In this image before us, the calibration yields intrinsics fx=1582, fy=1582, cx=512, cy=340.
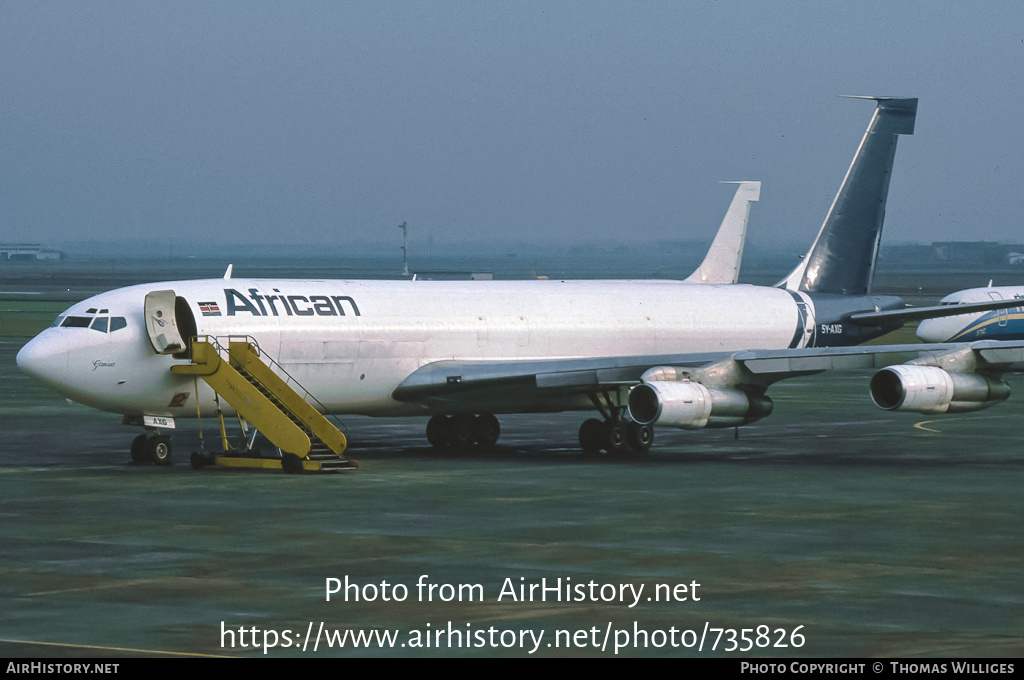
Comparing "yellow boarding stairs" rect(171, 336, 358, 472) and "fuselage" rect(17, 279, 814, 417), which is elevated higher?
"fuselage" rect(17, 279, 814, 417)

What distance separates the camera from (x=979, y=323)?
6800 cm

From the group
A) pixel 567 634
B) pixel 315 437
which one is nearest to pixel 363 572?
pixel 567 634

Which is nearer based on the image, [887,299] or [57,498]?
[57,498]

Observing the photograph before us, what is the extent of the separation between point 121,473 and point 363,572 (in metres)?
13.0

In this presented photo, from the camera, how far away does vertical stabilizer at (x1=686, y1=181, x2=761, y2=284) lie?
54.9 m

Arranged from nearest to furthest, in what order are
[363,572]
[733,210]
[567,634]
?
[567,634] < [363,572] < [733,210]

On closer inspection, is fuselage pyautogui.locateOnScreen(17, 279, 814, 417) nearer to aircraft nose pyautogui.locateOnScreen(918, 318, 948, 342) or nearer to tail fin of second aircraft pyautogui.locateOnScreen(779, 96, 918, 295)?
tail fin of second aircraft pyautogui.locateOnScreen(779, 96, 918, 295)

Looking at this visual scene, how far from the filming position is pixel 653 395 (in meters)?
33.9

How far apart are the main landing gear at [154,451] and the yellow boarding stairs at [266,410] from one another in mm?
1395

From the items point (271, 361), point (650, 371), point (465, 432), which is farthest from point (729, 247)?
point (271, 361)

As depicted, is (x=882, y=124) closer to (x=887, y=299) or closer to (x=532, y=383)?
(x=887, y=299)

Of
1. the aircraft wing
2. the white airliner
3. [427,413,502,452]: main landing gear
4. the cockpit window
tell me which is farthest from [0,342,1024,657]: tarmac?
the cockpit window

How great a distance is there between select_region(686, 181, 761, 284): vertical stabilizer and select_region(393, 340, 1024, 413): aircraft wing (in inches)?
679

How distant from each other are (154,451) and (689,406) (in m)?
11.4
